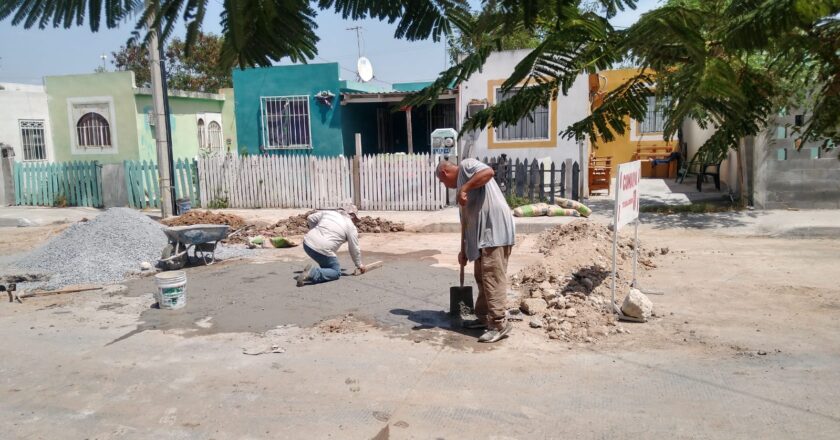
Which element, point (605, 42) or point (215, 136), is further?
point (215, 136)

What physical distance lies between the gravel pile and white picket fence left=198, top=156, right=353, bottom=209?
4.73 meters

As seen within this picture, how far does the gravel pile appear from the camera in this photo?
9.04 m

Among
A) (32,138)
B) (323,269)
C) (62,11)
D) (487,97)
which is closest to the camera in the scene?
(62,11)

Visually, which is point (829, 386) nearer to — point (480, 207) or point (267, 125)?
point (480, 207)

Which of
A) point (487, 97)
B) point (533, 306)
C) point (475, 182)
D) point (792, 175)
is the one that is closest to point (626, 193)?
point (533, 306)

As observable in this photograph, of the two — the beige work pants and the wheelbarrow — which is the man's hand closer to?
the beige work pants

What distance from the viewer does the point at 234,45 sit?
1.74m

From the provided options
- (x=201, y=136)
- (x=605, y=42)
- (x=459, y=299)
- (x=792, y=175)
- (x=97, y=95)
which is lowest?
(x=459, y=299)

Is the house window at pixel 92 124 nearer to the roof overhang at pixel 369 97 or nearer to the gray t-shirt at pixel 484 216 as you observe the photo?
the roof overhang at pixel 369 97

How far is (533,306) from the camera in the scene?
6.54 meters

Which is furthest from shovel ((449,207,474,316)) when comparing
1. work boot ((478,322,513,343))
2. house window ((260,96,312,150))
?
house window ((260,96,312,150))

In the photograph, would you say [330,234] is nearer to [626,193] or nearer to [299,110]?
[626,193]

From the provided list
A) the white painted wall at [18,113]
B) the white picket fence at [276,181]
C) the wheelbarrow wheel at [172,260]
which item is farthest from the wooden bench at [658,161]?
the white painted wall at [18,113]

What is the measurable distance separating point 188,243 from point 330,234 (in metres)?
2.55
